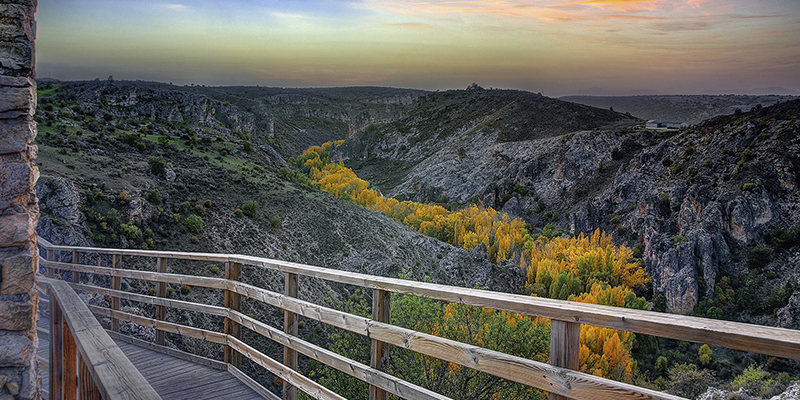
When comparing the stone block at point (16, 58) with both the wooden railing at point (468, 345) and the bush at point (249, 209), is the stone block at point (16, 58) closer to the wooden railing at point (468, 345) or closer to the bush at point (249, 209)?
the wooden railing at point (468, 345)

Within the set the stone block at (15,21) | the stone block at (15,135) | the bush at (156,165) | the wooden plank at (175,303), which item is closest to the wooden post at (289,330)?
the wooden plank at (175,303)

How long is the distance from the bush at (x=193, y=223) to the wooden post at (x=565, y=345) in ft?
99.9

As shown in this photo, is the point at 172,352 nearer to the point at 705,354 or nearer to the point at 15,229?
the point at 15,229

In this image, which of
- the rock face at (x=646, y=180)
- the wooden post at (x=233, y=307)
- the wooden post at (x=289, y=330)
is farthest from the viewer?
the rock face at (x=646, y=180)

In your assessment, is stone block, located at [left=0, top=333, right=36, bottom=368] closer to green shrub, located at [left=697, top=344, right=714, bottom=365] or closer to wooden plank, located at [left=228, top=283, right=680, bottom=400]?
wooden plank, located at [left=228, top=283, right=680, bottom=400]

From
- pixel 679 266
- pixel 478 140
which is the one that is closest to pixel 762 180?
pixel 679 266

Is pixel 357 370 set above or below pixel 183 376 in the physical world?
above

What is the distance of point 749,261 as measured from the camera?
55.7m

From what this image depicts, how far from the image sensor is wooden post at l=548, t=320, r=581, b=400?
261 cm

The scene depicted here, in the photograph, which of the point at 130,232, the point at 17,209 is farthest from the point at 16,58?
the point at 130,232

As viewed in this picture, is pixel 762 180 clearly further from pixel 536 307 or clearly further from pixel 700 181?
pixel 536 307

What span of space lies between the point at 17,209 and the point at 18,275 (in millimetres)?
499

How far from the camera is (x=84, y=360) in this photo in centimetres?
212

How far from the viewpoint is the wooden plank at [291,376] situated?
165 inches
